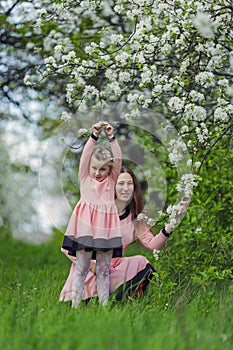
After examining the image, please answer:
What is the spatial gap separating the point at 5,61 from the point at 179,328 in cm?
568

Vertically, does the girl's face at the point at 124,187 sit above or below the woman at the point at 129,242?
above

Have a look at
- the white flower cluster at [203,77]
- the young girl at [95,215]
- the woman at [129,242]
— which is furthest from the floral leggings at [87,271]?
the white flower cluster at [203,77]

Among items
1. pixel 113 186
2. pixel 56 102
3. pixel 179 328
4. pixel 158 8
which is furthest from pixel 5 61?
pixel 179 328

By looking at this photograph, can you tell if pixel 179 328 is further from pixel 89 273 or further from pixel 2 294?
pixel 2 294

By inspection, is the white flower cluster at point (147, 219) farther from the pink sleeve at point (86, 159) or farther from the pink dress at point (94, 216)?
the pink sleeve at point (86, 159)

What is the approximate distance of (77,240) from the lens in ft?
13.8

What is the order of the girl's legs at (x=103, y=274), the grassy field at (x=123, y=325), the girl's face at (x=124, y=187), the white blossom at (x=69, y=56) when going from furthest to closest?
the white blossom at (x=69, y=56) → the girl's face at (x=124, y=187) → the girl's legs at (x=103, y=274) → the grassy field at (x=123, y=325)

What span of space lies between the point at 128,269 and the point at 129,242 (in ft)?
0.66

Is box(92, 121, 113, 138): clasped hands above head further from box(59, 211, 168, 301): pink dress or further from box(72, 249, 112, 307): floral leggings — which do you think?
box(72, 249, 112, 307): floral leggings

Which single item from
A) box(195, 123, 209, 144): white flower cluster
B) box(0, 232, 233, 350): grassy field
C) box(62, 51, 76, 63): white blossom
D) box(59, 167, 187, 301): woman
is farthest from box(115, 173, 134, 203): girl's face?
box(62, 51, 76, 63): white blossom

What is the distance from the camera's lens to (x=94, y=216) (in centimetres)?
420

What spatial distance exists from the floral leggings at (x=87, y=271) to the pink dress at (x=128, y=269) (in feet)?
0.47

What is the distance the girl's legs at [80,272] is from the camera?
13.9 feet

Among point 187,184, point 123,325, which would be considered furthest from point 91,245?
point 123,325
